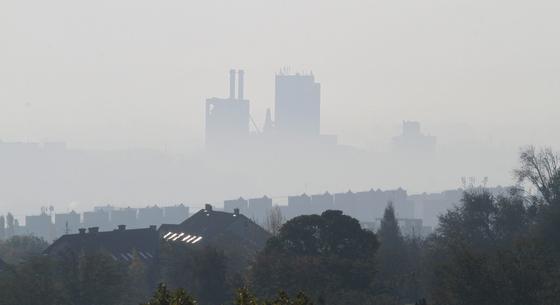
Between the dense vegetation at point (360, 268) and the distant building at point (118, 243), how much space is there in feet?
37.3

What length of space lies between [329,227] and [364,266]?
353 cm

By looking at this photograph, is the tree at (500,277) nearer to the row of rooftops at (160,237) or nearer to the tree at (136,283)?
the tree at (136,283)

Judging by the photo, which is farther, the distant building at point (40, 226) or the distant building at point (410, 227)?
the distant building at point (40, 226)

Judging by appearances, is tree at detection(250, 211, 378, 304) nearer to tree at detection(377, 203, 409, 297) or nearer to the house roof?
tree at detection(377, 203, 409, 297)

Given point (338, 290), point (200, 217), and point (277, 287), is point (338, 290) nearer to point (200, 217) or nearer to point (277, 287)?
point (277, 287)

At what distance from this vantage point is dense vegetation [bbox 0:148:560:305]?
133 feet

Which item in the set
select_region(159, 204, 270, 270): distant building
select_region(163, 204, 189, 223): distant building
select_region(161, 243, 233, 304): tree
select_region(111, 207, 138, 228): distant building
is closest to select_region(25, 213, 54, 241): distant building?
select_region(111, 207, 138, 228): distant building

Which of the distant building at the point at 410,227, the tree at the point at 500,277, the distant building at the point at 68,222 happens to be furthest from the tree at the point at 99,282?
the distant building at the point at 68,222

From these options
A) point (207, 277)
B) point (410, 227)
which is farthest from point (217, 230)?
point (410, 227)

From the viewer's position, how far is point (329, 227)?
56438 millimetres

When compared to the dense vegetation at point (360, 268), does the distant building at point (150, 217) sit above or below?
above

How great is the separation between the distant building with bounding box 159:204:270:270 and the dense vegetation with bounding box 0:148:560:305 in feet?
28.3

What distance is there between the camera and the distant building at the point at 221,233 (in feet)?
250

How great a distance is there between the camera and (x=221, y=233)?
81.0 m
